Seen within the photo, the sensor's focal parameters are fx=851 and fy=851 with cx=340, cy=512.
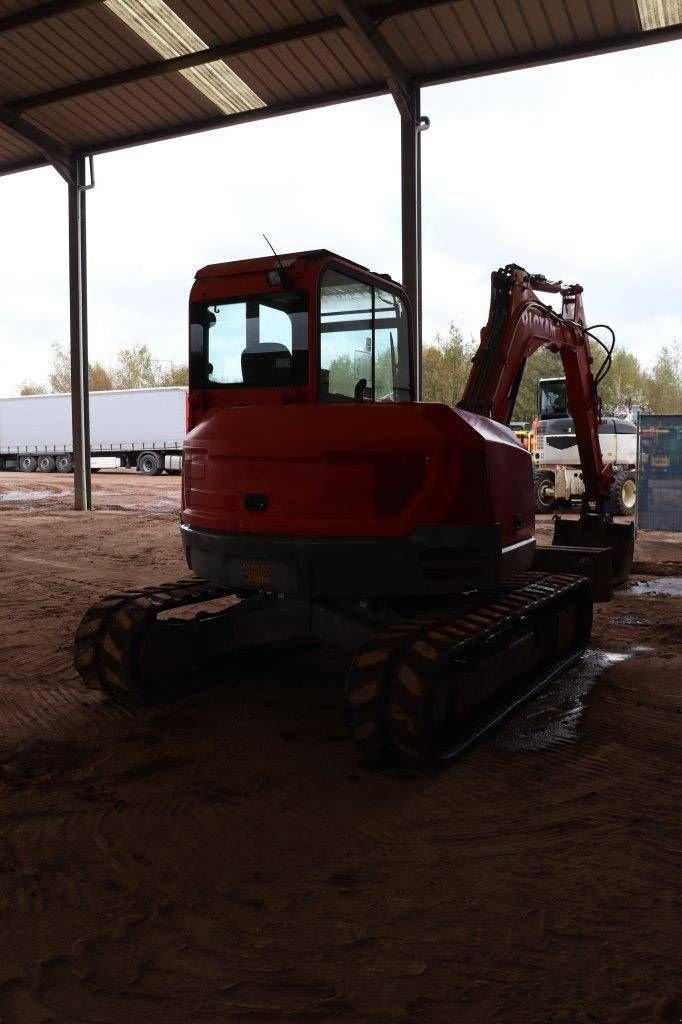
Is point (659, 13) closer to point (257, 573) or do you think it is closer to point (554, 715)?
point (554, 715)

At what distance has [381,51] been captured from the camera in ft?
36.2

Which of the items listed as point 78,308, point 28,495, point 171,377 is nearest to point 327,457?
point 78,308

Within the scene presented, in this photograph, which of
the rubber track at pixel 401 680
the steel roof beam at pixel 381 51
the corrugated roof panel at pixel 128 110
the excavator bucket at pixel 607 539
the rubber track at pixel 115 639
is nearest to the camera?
the rubber track at pixel 401 680

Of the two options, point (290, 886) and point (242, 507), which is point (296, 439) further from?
point (290, 886)

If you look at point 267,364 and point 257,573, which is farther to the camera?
point 267,364

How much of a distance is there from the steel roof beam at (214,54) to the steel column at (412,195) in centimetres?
152

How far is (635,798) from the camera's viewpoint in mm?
3746

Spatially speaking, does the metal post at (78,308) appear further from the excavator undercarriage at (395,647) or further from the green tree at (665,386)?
the green tree at (665,386)

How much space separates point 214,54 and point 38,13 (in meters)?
2.38

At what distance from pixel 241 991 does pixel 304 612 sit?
251cm

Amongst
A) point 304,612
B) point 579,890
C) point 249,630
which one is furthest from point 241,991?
point 249,630

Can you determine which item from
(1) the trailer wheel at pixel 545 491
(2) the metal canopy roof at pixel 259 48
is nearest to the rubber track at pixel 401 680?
(2) the metal canopy roof at pixel 259 48

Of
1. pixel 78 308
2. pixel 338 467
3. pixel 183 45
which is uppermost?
pixel 183 45

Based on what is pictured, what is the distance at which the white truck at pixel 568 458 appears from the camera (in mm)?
16516
